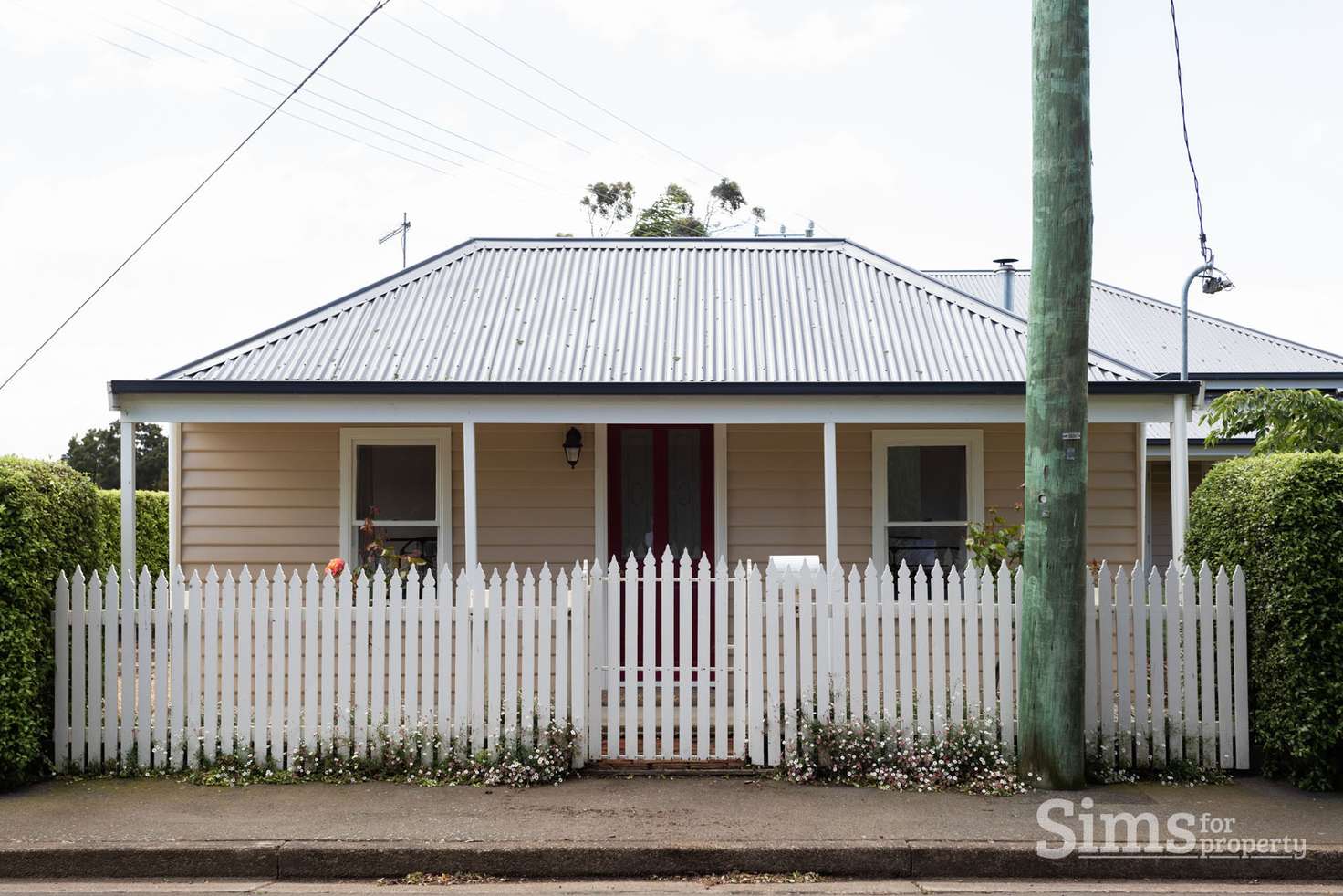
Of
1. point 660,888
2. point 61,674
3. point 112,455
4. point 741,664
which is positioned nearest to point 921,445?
point 741,664

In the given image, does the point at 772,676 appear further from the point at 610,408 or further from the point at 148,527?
the point at 148,527

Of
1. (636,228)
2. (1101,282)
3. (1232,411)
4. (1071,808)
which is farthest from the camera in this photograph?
(636,228)

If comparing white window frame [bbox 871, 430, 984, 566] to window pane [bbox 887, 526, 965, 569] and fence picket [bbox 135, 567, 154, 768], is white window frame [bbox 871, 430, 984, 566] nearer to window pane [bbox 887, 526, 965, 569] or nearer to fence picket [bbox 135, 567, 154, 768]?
window pane [bbox 887, 526, 965, 569]

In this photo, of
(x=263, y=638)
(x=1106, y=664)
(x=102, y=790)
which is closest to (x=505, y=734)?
(x=263, y=638)

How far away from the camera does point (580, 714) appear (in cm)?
790

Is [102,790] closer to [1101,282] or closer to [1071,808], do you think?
[1071,808]

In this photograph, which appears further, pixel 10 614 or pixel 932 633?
pixel 932 633

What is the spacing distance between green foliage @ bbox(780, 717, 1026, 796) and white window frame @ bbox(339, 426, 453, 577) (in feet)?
14.7

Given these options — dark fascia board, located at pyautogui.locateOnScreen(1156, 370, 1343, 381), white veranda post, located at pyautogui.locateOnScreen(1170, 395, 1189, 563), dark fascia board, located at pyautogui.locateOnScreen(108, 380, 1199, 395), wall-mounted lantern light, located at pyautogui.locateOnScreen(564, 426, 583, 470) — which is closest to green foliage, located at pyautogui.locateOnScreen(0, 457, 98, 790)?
dark fascia board, located at pyautogui.locateOnScreen(108, 380, 1199, 395)

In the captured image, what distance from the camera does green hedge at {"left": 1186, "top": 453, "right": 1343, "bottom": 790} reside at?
7152 millimetres

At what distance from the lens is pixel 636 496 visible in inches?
444

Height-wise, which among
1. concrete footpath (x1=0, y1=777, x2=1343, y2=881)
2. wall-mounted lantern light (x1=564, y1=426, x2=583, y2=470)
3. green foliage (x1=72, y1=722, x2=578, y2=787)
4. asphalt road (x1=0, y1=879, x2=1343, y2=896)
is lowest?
asphalt road (x1=0, y1=879, x2=1343, y2=896)

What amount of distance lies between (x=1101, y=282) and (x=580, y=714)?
1996 centimetres

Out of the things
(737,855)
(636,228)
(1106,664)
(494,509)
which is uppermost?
(636,228)
